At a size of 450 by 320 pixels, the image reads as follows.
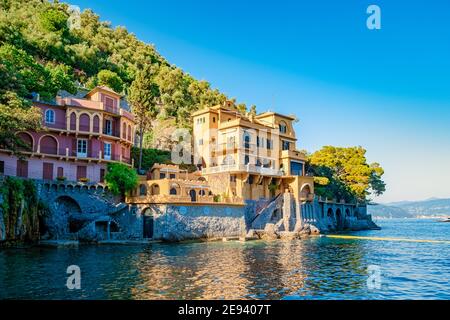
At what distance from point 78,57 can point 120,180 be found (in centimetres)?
4433

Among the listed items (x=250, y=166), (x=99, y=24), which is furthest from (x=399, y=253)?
(x=99, y=24)

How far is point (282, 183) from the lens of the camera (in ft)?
204

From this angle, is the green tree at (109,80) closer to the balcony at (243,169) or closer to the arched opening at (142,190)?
the balcony at (243,169)

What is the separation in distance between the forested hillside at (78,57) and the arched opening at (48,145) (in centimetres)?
665

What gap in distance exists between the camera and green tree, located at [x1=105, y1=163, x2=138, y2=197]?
47.4 m

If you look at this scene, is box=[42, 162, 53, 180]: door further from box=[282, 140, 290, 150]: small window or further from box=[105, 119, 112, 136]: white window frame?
box=[282, 140, 290, 150]: small window

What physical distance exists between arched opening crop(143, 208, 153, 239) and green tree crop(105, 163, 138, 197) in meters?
4.47

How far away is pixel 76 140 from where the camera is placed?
161 feet

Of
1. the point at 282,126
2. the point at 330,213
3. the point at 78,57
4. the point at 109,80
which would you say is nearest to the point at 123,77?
the point at 78,57

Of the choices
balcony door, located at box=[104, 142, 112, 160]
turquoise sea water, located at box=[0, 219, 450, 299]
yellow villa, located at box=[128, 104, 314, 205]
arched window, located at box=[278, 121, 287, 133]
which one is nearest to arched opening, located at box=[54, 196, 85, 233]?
yellow villa, located at box=[128, 104, 314, 205]

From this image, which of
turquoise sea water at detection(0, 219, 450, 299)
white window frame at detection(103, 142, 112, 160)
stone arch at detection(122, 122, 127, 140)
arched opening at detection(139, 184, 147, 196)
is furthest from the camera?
stone arch at detection(122, 122, 127, 140)

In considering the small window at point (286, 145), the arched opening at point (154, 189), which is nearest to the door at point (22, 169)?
the arched opening at point (154, 189)

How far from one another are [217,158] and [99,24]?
68.3 meters
